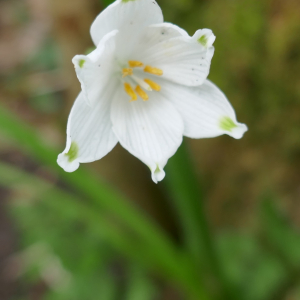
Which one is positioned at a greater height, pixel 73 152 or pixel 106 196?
pixel 73 152

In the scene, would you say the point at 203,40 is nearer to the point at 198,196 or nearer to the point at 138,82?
the point at 138,82

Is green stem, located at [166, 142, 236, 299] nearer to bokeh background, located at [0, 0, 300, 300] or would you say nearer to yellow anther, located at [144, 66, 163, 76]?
bokeh background, located at [0, 0, 300, 300]

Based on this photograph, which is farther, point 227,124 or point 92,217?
point 92,217

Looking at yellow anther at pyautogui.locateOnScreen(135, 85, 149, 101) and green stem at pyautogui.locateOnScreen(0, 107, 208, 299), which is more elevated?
yellow anther at pyautogui.locateOnScreen(135, 85, 149, 101)

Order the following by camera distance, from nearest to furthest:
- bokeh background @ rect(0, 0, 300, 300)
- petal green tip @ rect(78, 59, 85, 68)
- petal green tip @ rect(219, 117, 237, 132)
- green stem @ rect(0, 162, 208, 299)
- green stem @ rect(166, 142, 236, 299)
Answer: petal green tip @ rect(78, 59, 85, 68)
petal green tip @ rect(219, 117, 237, 132)
green stem @ rect(166, 142, 236, 299)
bokeh background @ rect(0, 0, 300, 300)
green stem @ rect(0, 162, 208, 299)

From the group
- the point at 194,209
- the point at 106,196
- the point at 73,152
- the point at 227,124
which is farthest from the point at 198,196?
the point at 73,152

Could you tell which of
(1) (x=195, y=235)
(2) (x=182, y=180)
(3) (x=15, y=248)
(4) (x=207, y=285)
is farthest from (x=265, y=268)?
(3) (x=15, y=248)

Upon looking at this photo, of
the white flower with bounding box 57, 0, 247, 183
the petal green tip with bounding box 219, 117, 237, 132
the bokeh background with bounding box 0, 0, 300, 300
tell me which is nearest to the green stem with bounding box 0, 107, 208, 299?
the bokeh background with bounding box 0, 0, 300, 300
